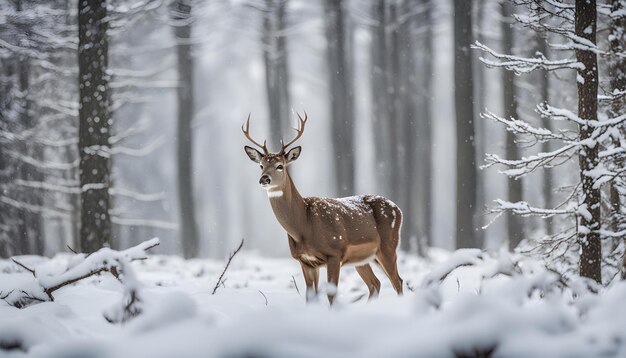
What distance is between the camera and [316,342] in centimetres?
196

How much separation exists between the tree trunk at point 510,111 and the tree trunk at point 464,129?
1.51m

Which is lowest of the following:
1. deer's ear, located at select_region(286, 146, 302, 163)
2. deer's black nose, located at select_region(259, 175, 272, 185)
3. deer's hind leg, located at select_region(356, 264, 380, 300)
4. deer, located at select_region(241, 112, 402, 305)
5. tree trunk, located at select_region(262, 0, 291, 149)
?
deer's hind leg, located at select_region(356, 264, 380, 300)

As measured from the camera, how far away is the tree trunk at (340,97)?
61.0ft

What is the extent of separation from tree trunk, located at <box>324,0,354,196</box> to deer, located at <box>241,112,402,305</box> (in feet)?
35.6

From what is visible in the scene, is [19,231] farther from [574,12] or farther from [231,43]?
[574,12]

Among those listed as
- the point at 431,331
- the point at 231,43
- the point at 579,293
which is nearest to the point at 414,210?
the point at 231,43

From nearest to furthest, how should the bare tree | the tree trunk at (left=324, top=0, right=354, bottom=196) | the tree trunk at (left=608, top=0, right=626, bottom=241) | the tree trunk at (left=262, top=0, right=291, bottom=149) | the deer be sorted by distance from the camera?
the bare tree, the deer, the tree trunk at (left=608, top=0, right=626, bottom=241), the tree trunk at (left=324, top=0, right=354, bottom=196), the tree trunk at (left=262, top=0, right=291, bottom=149)

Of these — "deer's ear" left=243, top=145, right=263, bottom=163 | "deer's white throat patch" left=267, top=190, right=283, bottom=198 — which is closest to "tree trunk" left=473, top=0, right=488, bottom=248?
"deer's ear" left=243, top=145, right=263, bottom=163

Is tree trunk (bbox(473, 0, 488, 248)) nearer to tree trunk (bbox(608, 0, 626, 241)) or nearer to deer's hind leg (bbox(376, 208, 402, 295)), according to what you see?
tree trunk (bbox(608, 0, 626, 241))

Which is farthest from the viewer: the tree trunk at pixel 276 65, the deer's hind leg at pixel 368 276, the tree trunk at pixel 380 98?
the tree trunk at pixel 276 65

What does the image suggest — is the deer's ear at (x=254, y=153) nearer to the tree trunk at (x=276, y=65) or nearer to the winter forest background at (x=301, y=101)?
the winter forest background at (x=301, y=101)

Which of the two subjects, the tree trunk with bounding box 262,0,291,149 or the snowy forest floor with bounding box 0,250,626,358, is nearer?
the snowy forest floor with bounding box 0,250,626,358

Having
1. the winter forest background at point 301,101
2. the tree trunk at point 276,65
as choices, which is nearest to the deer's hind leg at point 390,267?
the winter forest background at point 301,101

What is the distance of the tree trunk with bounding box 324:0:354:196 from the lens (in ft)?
61.0
